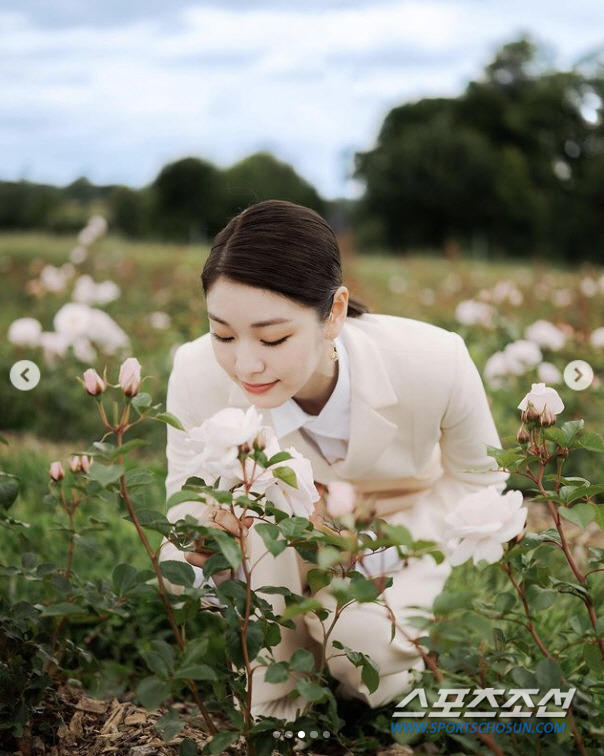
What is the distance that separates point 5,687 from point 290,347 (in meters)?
0.72

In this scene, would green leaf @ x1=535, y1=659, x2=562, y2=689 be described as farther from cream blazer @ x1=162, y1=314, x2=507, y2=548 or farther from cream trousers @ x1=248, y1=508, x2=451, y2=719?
cream blazer @ x1=162, y1=314, x2=507, y2=548

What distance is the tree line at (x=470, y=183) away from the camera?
29938 mm

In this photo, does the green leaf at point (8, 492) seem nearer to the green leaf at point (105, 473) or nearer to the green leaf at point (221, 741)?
the green leaf at point (105, 473)

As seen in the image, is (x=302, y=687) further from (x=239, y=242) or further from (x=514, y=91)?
(x=514, y=91)

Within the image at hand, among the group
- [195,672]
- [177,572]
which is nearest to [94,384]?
[177,572]

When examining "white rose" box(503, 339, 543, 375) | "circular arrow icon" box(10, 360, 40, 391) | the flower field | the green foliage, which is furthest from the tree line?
"circular arrow icon" box(10, 360, 40, 391)

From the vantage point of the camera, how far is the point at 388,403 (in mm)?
1923

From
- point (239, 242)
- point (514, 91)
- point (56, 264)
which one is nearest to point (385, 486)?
point (239, 242)

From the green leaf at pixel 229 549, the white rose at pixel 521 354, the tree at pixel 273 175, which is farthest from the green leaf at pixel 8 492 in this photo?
the tree at pixel 273 175

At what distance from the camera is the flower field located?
1.30 meters

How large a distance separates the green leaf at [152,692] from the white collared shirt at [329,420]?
2.62 ft

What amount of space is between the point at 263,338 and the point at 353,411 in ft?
1.25

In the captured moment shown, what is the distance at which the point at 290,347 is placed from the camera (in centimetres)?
164

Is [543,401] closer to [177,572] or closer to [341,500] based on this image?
[341,500]
